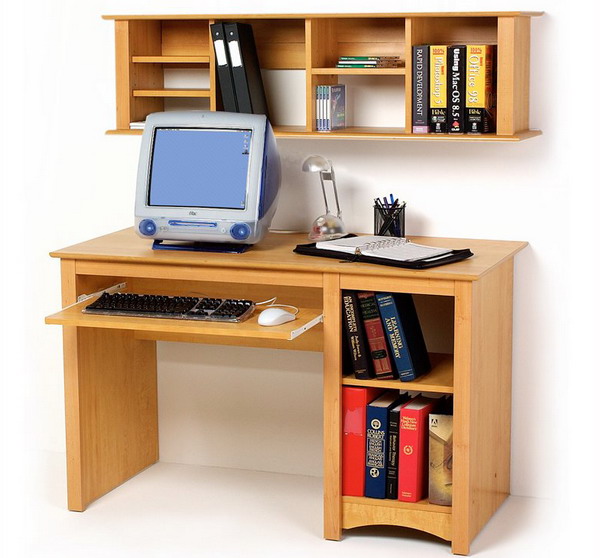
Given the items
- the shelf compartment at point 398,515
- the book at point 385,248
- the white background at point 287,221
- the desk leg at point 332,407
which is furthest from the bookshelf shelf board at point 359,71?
the shelf compartment at point 398,515

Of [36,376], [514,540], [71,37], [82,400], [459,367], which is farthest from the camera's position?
[36,376]

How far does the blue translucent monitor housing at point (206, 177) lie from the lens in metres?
3.41

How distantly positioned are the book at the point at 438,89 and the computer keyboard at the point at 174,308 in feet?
2.48

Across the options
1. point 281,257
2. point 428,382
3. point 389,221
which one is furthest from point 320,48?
point 428,382

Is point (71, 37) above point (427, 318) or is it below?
above

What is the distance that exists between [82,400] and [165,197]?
66 cm

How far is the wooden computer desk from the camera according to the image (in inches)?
124

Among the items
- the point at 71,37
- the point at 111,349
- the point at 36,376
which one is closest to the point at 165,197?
the point at 111,349

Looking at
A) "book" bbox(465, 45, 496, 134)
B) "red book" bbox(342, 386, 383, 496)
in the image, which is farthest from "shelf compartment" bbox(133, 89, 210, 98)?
"red book" bbox(342, 386, 383, 496)

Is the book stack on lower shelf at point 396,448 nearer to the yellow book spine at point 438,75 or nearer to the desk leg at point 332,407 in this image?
the desk leg at point 332,407

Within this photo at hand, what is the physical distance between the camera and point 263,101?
3650 mm

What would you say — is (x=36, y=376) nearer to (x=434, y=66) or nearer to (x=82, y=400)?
(x=82, y=400)

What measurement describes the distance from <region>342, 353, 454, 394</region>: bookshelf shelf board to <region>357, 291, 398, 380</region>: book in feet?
0.11

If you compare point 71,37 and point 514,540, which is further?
point 71,37
